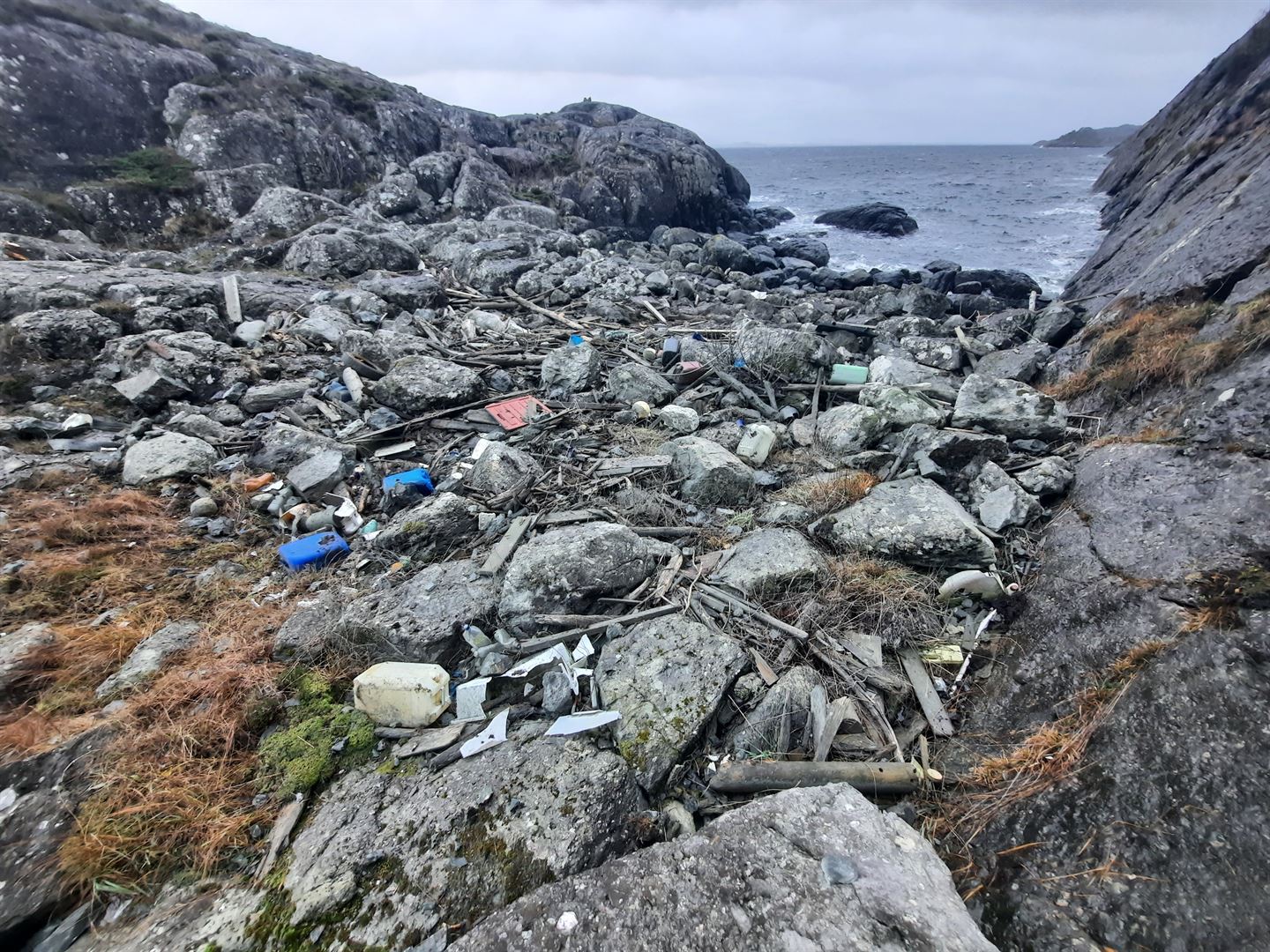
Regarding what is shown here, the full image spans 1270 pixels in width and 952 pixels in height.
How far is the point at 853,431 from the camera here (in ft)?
20.9

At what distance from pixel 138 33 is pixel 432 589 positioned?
36.6 m

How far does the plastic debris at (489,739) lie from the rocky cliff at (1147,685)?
97.4 inches

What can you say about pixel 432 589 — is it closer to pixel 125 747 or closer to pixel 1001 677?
pixel 125 747

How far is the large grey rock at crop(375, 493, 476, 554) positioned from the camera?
16.2ft

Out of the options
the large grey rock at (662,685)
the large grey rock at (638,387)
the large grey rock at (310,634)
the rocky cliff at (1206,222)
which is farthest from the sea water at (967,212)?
the large grey rock at (310,634)

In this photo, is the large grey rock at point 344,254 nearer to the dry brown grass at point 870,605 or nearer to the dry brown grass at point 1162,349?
the dry brown grass at point 870,605

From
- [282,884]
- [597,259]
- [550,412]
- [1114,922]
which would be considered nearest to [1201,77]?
[597,259]

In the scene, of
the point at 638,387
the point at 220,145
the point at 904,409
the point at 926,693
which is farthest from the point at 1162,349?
the point at 220,145

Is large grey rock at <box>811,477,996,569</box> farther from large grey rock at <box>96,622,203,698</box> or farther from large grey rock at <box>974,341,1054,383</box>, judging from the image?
large grey rock at <box>96,622,203,698</box>

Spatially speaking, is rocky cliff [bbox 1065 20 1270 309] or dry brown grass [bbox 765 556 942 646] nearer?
dry brown grass [bbox 765 556 942 646]

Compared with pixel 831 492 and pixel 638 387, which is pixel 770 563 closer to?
pixel 831 492

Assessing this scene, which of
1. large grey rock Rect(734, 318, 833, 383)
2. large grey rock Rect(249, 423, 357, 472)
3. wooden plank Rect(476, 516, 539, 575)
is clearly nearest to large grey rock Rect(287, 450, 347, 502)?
large grey rock Rect(249, 423, 357, 472)

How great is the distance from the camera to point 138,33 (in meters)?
24.8

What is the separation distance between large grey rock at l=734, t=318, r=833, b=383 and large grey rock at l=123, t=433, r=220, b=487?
7060 millimetres
